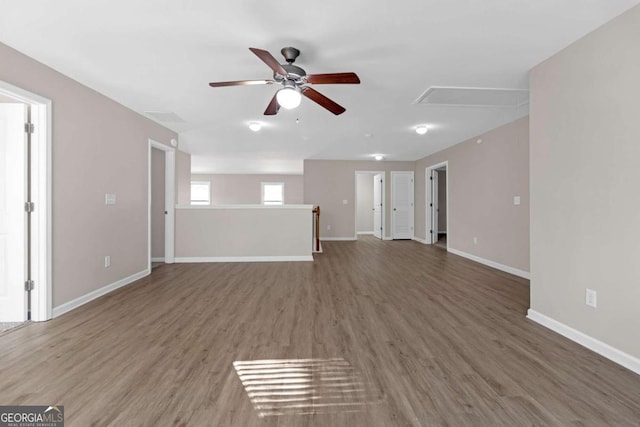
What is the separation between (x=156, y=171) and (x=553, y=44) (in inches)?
229

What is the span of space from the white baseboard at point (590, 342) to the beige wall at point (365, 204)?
7716mm

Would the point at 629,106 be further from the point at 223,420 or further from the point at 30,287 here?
the point at 30,287

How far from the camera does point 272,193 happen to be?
11867 mm

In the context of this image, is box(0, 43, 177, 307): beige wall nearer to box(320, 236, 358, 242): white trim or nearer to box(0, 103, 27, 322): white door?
box(0, 103, 27, 322): white door

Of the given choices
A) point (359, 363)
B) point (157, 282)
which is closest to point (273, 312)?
point (359, 363)

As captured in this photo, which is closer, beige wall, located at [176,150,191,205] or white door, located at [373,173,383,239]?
beige wall, located at [176,150,191,205]

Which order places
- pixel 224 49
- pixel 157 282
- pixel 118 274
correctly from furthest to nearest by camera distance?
pixel 157 282
pixel 118 274
pixel 224 49

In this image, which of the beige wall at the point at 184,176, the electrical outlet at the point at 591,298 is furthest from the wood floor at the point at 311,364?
the beige wall at the point at 184,176

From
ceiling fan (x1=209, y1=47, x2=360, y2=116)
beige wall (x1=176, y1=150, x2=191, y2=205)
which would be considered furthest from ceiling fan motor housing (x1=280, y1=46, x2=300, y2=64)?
beige wall (x1=176, y1=150, x2=191, y2=205)

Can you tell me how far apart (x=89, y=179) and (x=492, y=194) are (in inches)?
238

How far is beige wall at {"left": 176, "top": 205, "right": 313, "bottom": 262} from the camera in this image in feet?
18.2

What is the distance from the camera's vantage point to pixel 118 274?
383 centimetres

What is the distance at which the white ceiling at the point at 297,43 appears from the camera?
198cm

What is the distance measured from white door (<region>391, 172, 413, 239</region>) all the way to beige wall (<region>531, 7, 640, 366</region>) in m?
5.87
